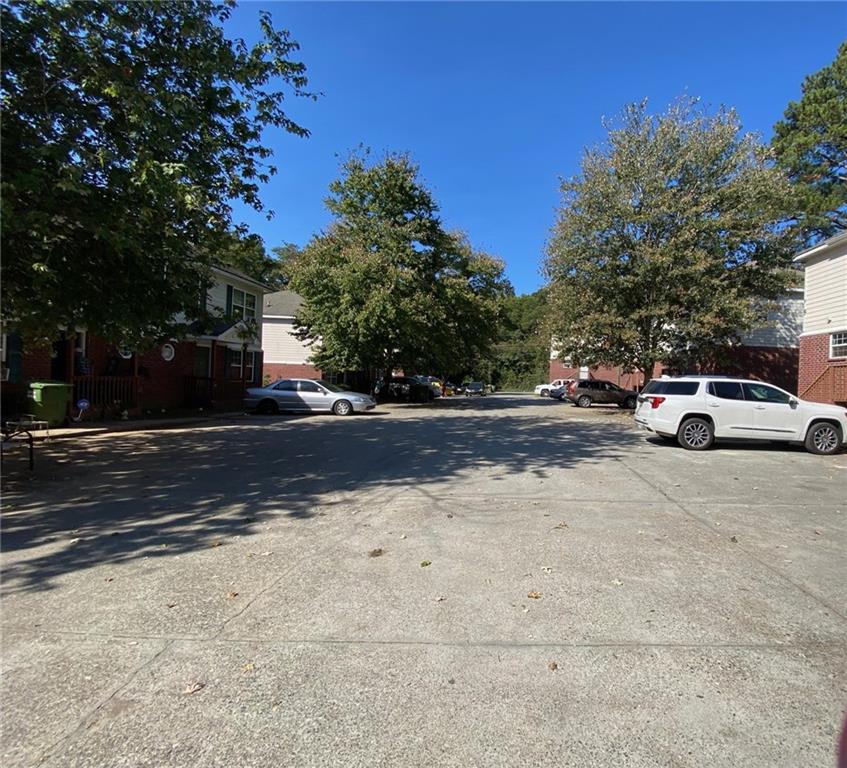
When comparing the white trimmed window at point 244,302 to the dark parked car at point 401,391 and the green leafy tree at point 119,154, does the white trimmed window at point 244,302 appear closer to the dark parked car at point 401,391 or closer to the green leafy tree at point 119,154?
the dark parked car at point 401,391

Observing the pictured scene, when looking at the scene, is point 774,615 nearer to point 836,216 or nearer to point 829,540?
point 829,540

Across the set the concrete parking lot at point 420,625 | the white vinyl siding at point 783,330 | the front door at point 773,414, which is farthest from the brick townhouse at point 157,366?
the white vinyl siding at point 783,330

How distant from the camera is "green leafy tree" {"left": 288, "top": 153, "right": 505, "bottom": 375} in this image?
2514 centimetres

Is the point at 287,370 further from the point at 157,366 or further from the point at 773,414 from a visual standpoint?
the point at 773,414

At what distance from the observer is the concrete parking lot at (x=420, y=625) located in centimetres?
271

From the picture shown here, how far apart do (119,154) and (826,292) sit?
21110 mm

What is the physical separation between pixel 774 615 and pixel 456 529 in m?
2.97

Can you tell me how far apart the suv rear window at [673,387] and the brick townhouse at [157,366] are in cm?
929

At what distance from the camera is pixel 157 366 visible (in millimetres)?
20859

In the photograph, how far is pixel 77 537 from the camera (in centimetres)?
581

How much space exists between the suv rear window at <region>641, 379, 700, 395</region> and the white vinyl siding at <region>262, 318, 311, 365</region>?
2851cm

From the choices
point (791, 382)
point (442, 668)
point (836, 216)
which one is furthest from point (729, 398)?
point (836, 216)

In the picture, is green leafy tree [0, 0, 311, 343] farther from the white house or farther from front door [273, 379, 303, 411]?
the white house

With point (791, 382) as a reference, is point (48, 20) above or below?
above
